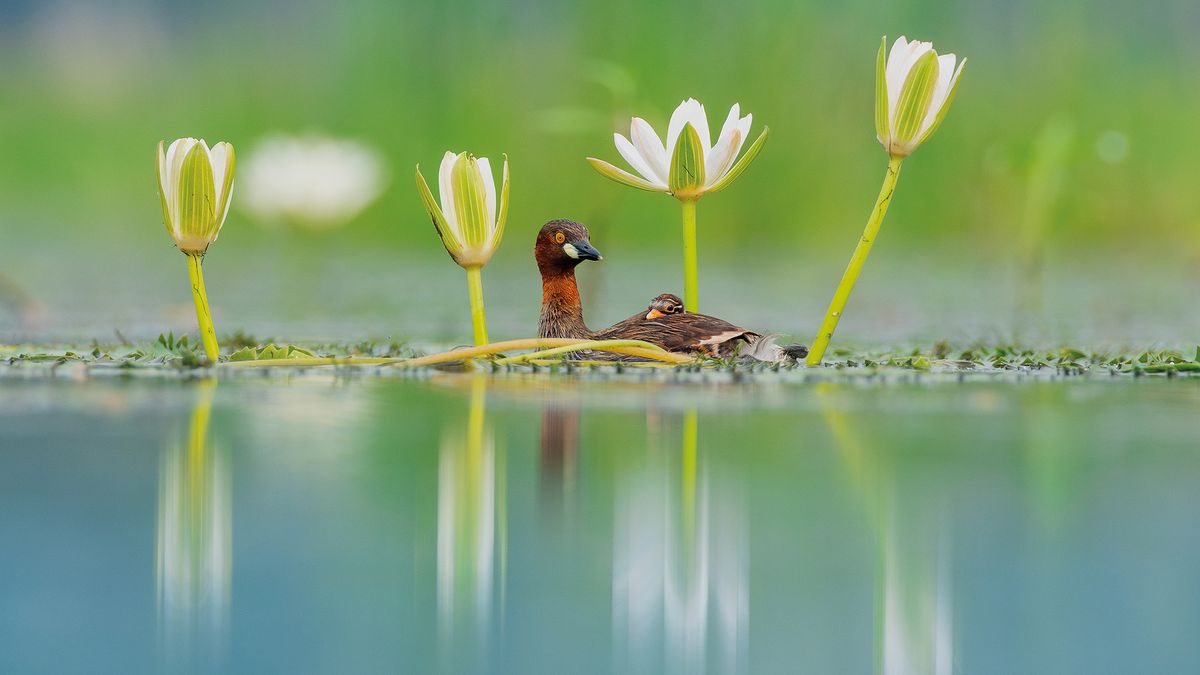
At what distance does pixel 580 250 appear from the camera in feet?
14.2

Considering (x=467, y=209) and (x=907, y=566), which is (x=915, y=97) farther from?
(x=907, y=566)

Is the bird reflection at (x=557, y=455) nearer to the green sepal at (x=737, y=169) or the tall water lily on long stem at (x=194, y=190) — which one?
the green sepal at (x=737, y=169)

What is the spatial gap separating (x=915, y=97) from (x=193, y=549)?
241 centimetres

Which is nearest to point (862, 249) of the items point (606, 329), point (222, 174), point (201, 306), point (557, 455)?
point (606, 329)

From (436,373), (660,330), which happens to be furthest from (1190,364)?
→ (436,373)

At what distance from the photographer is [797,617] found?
169 centimetres

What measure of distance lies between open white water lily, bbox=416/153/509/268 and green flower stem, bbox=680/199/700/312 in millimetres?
560

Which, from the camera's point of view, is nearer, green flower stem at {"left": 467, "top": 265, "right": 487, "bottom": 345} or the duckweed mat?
the duckweed mat

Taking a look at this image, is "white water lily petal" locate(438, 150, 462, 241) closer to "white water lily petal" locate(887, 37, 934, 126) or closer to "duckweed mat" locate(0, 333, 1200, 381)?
"duckweed mat" locate(0, 333, 1200, 381)

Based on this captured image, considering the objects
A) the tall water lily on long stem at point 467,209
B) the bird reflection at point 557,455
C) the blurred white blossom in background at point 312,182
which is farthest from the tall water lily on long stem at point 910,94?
the blurred white blossom in background at point 312,182

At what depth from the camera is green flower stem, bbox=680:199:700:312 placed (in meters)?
4.21

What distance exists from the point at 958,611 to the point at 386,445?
1.41 metres

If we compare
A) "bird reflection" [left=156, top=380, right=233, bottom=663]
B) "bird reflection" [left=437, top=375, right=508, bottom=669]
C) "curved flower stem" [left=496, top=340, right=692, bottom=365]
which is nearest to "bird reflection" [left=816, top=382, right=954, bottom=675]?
"bird reflection" [left=437, top=375, right=508, bottom=669]

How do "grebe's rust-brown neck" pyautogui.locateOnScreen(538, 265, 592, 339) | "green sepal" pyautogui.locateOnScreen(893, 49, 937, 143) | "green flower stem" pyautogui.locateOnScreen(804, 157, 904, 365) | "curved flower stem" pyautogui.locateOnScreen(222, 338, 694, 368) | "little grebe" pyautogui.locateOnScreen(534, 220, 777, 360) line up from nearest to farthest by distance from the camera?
"green sepal" pyautogui.locateOnScreen(893, 49, 937, 143) → "green flower stem" pyautogui.locateOnScreen(804, 157, 904, 365) → "curved flower stem" pyautogui.locateOnScreen(222, 338, 694, 368) → "little grebe" pyautogui.locateOnScreen(534, 220, 777, 360) → "grebe's rust-brown neck" pyautogui.locateOnScreen(538, 265, 592, 339)
